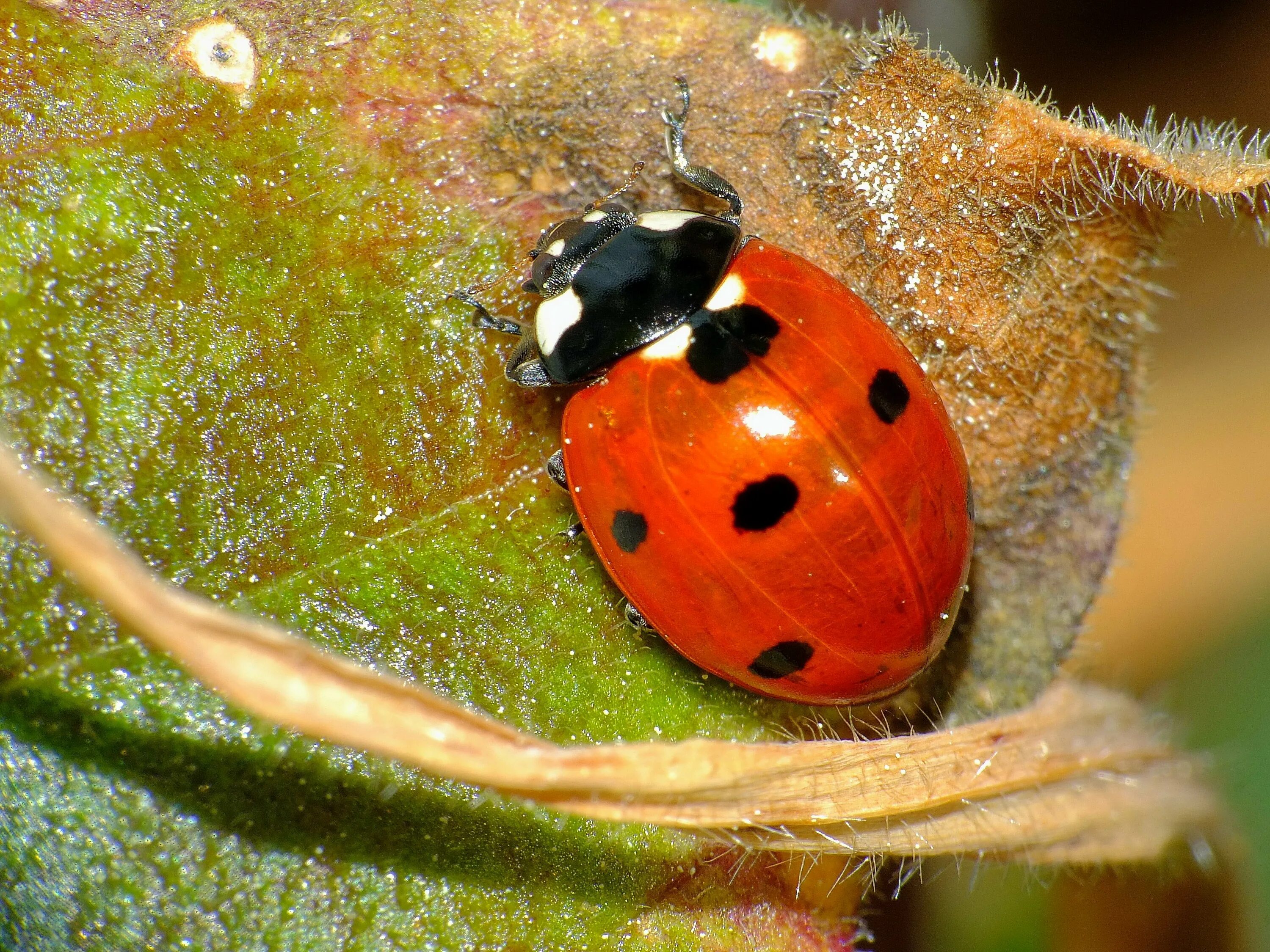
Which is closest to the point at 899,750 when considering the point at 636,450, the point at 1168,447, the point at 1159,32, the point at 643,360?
the point at 636,450

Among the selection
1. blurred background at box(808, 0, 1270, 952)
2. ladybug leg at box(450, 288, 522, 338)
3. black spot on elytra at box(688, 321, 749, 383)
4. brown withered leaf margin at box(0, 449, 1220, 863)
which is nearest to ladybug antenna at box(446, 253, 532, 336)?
ladybug leg at box(450, 288, 522, 338)

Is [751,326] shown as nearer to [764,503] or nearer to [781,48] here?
[764,503]

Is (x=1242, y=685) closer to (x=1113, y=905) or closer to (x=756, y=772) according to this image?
(x=1113, y=905)

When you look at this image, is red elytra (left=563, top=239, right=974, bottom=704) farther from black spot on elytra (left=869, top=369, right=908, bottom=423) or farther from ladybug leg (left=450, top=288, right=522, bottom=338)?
ladybug leg (left=450, top=288, right=522, bottom=338)

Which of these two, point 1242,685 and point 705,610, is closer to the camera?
point 705,610

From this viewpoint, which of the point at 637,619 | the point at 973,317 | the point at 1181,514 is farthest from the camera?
the point at 1181,514

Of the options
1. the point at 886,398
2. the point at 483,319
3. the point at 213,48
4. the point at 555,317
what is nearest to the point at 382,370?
the point at 483,319
